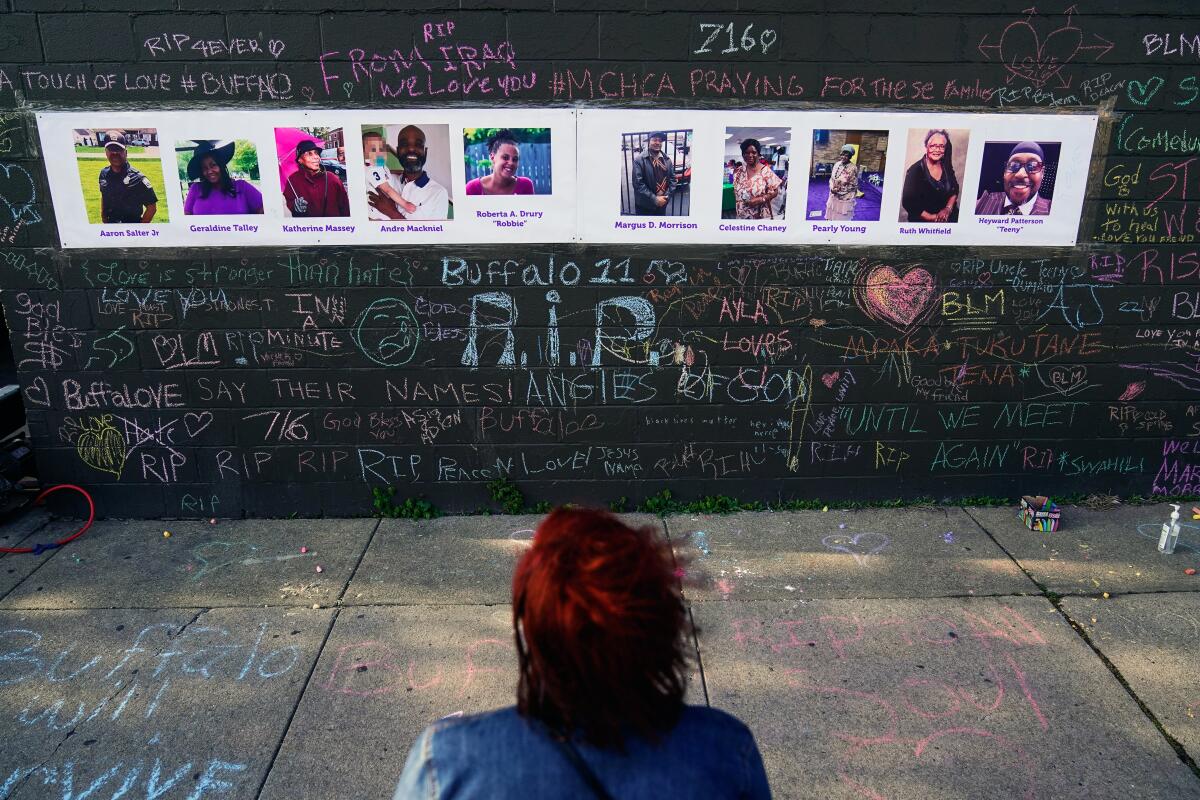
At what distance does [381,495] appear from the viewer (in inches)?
196

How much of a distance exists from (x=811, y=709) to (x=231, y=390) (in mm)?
3650

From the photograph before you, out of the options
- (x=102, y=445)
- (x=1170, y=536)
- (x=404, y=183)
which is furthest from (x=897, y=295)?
(x=102, y=445)

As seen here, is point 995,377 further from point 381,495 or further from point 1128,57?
point 381,495

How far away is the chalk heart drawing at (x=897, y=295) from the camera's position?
4.76 metres

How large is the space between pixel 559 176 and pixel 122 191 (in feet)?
7.99

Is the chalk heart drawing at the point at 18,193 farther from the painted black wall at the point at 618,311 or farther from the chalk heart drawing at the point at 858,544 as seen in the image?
the chalk heart drawing at the point at 858,544

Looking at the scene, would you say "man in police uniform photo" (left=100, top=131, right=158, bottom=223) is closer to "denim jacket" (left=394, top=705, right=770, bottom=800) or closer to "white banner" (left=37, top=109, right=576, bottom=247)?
"white banner" (left=37, top=109, right=576, bottom=247)

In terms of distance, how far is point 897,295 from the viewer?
4.79 meters

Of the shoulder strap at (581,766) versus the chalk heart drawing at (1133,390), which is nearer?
the shoulder strap at (581,766)

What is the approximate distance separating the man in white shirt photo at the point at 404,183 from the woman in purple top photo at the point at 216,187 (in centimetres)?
65

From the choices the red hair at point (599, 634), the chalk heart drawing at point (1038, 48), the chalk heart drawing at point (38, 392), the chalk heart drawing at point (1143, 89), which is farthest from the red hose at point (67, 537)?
the chalk heart drawing at point (1143, 89)

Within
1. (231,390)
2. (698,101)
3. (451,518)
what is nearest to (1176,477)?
(698,101)

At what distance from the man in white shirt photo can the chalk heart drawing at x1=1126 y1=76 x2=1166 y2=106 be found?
3.86 meters

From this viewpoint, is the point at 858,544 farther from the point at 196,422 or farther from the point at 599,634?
the point at 196,422
